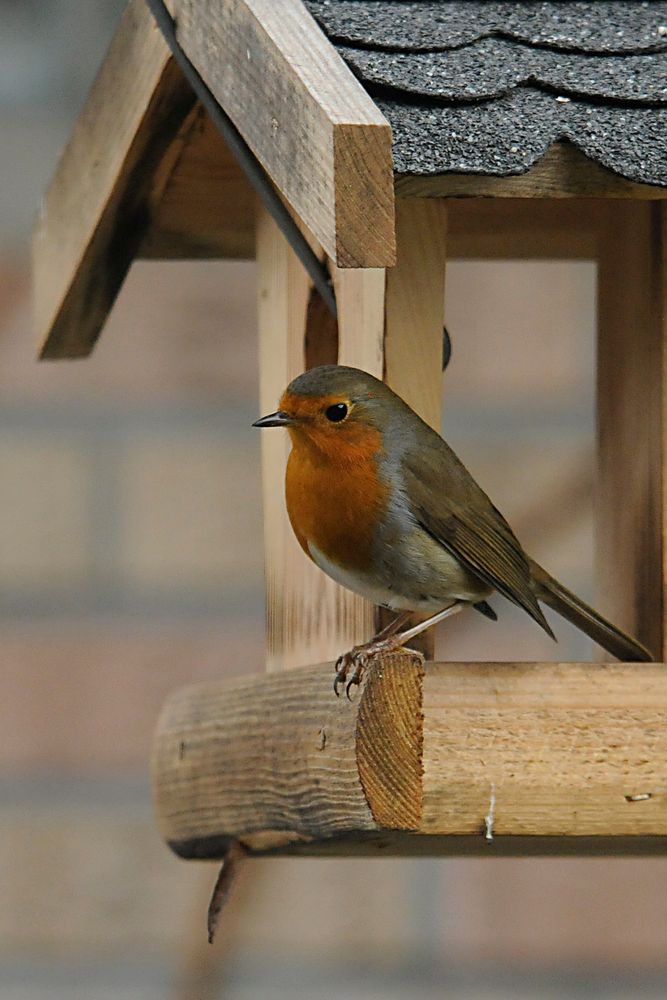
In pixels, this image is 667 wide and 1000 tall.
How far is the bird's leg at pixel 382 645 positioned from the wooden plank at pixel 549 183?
0.45 m

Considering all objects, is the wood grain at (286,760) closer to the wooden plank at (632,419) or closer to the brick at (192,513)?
the wooden plank at (632,419)

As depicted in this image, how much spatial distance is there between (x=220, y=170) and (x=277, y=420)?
522 mm

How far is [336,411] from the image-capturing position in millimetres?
2143

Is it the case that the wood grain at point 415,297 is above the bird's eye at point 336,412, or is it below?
above

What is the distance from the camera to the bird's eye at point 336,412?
6.99 ft

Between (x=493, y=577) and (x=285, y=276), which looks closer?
(x=493, y=577)

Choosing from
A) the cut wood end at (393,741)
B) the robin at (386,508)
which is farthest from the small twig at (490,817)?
the robin at (386,508)

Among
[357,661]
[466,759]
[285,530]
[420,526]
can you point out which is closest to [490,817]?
[466,759]

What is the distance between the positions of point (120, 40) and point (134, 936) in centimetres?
168

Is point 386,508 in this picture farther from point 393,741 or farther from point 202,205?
point 202,205

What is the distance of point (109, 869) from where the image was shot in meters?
3.40

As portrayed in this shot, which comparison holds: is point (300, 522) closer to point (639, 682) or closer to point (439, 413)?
point (439, 413)

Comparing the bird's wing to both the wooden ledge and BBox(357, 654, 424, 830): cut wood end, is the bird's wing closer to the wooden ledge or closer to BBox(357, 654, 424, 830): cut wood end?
the wooden ledge

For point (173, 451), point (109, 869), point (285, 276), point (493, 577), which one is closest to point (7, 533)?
point (173, 451)
